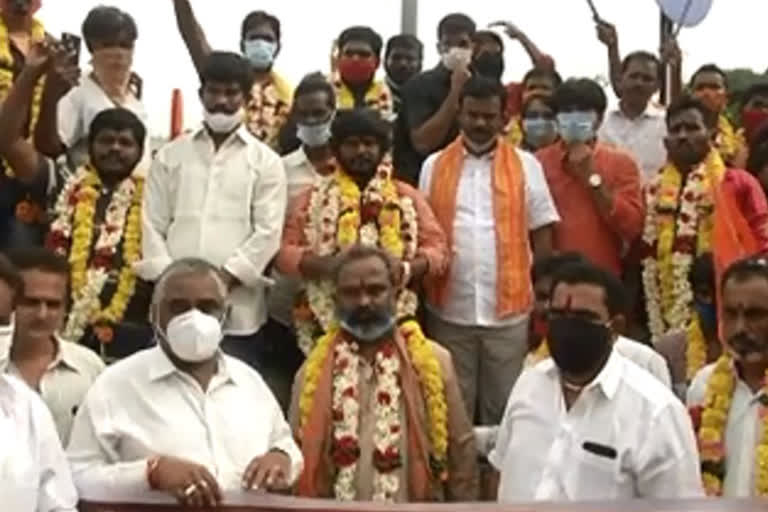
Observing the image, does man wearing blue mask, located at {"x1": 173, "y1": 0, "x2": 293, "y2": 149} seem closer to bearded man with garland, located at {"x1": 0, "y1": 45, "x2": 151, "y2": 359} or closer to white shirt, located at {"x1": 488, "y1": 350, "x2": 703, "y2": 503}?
bearded man with garland, located at {"x1": 0, "y1": 45, "x2": 151, "y2": 359}

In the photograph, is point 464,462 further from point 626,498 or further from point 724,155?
point 724,155

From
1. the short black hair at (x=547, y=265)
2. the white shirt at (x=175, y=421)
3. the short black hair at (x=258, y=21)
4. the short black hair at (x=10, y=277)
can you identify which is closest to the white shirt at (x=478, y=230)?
the short black hair at (x=547, y=265)

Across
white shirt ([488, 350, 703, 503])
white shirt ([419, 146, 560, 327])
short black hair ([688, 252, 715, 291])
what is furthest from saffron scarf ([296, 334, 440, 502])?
short black hair ([688, 252, 715, 291])

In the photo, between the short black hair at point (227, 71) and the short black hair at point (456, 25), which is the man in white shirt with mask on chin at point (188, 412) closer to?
the short black hair at point (227, 71)

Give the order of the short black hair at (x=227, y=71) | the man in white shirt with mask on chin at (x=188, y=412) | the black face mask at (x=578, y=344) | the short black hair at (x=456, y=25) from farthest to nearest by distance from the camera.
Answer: the short black hair at (x=456, y=25) < the short black hair at (x=227, y=71) < the black face mask at (x=578, y=344) < the man in white shirt with mask on chin at (x=188, y=412)

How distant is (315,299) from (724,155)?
8.18 ft

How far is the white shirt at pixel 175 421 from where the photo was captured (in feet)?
18.6

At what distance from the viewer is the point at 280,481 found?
18.0 ft

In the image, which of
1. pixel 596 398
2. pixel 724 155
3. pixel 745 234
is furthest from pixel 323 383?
pixel 724 155

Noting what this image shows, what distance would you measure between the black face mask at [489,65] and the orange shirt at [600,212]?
1012mm

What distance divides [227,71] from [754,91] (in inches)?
119

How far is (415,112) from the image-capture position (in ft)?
30.6

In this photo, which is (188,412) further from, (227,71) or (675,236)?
(675,236)

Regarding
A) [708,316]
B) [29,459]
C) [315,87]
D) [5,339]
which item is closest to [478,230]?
[315,87]
